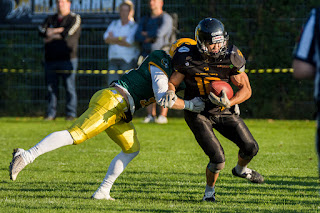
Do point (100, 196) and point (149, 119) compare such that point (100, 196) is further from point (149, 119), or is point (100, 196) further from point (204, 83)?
point (149, 119)

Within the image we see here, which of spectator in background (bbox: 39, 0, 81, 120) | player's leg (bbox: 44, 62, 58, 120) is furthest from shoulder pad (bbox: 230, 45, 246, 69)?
player's leg (bbox: 44, 62, 58, 120)

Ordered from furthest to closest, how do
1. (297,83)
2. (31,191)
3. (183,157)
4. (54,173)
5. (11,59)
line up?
1. (11,59)
2. (297,83)
3. (183,157)
4. (54,173)
5. (31,191)

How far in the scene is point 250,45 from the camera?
1284 cm

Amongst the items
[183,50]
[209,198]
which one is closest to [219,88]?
[183,50]

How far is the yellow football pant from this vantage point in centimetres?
476

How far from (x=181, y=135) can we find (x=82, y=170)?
3.55 metres

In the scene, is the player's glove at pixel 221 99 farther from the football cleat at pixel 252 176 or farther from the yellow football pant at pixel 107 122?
the football cleat at pixel 252 176

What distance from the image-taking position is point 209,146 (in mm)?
5031

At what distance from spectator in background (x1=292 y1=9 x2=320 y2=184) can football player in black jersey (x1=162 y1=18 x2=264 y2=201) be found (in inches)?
67.8

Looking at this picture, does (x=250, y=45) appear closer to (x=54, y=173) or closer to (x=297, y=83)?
(x=297, y=83)

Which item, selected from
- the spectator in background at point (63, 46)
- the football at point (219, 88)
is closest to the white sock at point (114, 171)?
the football at point (219, 88)

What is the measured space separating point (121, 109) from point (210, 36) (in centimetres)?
94

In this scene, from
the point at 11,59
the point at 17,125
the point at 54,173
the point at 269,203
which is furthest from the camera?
the point at 11,59

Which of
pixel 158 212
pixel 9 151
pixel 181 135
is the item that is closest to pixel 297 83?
pixel 181 135
